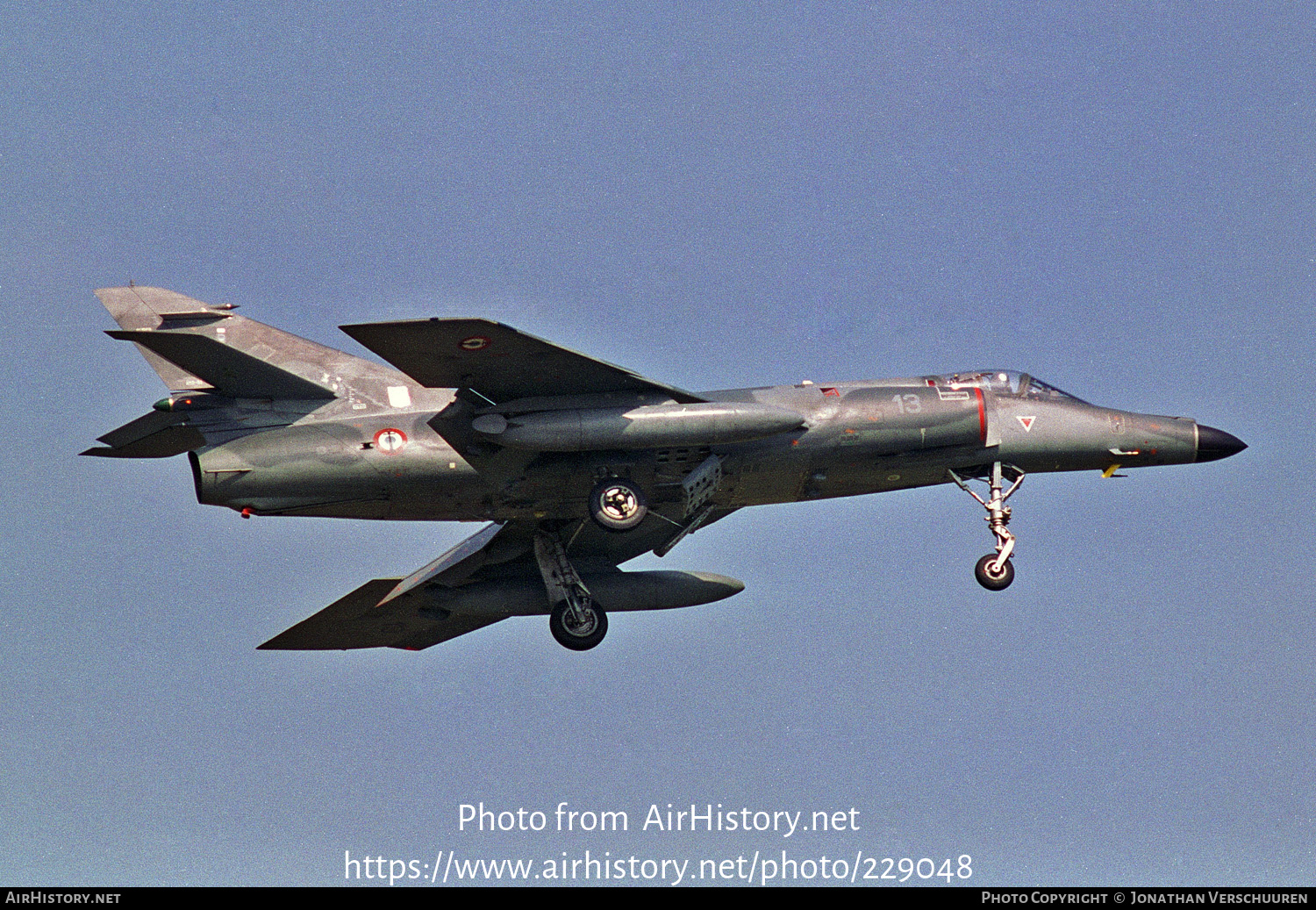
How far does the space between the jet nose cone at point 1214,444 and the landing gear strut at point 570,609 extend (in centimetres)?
932

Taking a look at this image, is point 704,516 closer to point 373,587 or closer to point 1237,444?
point 373,587

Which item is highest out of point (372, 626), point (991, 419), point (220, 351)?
point (991, 419)

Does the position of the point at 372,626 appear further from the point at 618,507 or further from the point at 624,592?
the point at 618,507

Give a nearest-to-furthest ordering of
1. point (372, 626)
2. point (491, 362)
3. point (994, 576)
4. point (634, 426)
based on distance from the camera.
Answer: point (491, 362)
point (634, 426)
point (994, 576)
point (372, 626)

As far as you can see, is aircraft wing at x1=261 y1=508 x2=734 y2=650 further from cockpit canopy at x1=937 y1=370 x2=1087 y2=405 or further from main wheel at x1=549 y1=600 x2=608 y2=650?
cockpit canopy at x1=937 y1=370 x2=1087 y2=405

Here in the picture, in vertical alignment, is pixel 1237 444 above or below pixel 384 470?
above

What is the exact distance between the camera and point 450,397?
79.2ft

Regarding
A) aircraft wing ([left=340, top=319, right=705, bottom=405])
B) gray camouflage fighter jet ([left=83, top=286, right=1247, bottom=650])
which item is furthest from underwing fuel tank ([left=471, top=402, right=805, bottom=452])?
aircraft wing ([left=340, top=319, right=705, bottom=405])

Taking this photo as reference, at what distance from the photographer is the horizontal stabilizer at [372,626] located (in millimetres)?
28547

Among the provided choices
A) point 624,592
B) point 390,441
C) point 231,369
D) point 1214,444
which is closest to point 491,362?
point 390,441

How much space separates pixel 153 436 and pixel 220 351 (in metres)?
1.59

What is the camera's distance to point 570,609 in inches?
1042
